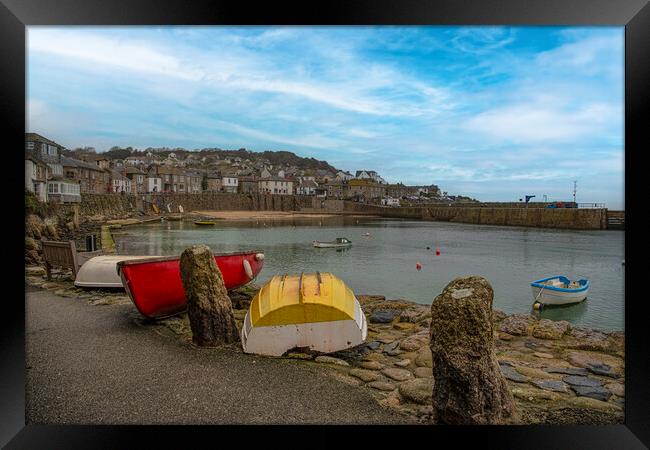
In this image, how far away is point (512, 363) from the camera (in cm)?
384

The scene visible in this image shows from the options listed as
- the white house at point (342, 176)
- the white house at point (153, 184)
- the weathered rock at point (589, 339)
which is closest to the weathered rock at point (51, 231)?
the weathered rock at point (589, 339)

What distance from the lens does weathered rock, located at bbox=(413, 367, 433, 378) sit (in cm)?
333

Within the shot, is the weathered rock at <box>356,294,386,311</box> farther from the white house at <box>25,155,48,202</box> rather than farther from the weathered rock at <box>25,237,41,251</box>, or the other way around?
the weathered rock at <box>25,237,41,251</box>

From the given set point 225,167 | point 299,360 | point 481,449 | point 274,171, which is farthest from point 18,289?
point 274,171

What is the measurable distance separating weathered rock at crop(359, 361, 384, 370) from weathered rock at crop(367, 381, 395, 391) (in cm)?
34

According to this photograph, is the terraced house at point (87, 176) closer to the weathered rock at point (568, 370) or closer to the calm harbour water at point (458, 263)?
the calm harbour water at point (458, 263)

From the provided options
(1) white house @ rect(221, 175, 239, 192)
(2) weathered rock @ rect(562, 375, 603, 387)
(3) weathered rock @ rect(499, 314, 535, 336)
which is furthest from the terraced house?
(1) white house @ rect(221, 175, 239, 192)

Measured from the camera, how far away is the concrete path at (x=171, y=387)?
2555 millimetres

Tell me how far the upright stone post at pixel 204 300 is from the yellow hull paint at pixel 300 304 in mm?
309

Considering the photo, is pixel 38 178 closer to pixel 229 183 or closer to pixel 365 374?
pixel 365 374

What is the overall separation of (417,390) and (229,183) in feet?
97.9

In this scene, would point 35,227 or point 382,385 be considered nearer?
point 382,385

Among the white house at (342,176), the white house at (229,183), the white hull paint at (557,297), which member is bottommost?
the white hull paint at (557,297)

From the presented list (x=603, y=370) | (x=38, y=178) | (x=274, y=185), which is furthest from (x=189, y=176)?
(x=603, y=370)
